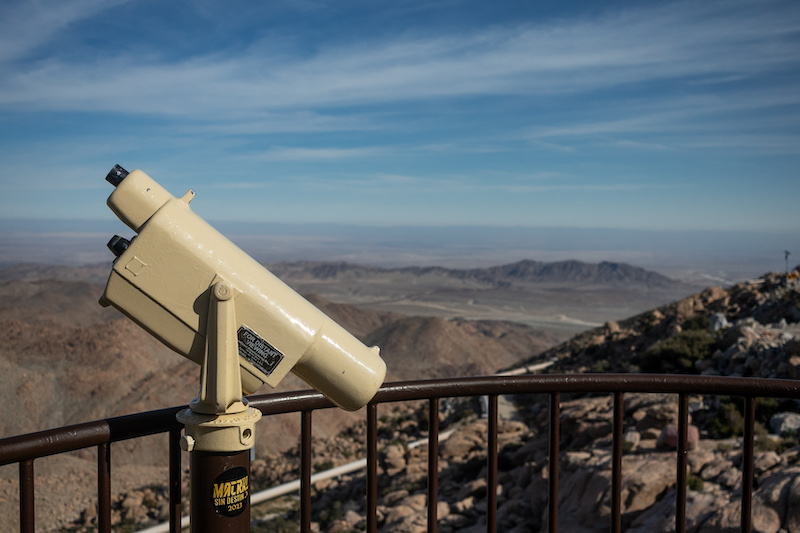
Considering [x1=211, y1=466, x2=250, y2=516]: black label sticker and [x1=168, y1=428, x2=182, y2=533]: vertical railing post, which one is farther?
[x1=168, y1=428, x2=182, y2=533]: vertical railing post

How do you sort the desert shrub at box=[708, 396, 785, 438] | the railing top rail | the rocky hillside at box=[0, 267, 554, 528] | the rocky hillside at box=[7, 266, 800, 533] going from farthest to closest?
the rocky hillside at box=[0, 267, 554, 528], the desert shrub at box=[708, 396, 785, 438], the rocky hillside at box=[7, 266, 800, 533], the railing top rail

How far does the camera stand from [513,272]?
334 feet

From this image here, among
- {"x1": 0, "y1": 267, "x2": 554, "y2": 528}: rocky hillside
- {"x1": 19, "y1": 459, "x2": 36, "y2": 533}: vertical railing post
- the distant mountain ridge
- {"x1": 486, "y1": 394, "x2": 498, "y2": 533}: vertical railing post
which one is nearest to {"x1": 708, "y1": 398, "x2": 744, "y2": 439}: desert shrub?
{"x1": 486, "y1": 394, "x2": 498, "y2": 533}: vertical railing post

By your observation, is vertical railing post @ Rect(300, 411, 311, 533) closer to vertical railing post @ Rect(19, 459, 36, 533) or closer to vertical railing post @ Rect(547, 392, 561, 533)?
vertical railing post @ Rect(19, 459, 36, 533)

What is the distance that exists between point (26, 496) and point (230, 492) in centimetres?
54

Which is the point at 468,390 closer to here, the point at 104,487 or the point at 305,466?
the point at 305,466

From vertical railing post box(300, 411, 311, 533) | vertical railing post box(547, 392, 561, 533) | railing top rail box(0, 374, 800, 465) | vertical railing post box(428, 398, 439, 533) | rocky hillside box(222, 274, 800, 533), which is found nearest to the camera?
railing top rail box(0, 374, 800, 465)

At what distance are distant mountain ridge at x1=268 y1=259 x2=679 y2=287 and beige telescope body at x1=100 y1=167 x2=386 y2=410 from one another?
8580 centimetres

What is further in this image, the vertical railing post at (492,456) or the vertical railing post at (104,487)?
the vertical railing post at (492,456)

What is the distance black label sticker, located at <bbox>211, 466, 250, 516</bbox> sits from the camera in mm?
1697

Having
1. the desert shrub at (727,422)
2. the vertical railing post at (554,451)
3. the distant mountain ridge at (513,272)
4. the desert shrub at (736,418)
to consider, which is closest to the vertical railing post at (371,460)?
the vertical railing post at (554,451)

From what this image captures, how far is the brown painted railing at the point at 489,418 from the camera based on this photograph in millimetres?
1838

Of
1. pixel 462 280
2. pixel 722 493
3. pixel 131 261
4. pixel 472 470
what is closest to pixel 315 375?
pixel 131 261

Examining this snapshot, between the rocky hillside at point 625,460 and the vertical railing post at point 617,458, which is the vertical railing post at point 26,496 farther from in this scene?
the rocky hillside at point 625,460
